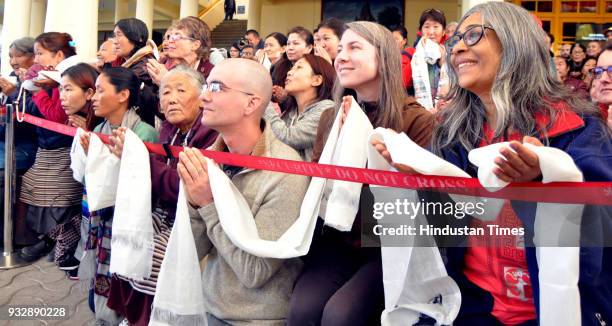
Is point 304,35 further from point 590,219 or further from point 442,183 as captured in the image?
point 590,219

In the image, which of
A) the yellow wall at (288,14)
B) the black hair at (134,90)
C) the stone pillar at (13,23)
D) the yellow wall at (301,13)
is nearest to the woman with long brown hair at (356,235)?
the black hair at (134,90)

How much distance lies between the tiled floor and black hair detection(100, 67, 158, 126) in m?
1.25

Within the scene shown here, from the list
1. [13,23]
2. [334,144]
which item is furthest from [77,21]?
[334,144]

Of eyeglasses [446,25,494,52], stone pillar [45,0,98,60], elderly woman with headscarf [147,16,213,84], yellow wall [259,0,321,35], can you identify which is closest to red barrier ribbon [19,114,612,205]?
eyeglasses [446,25,494,52]

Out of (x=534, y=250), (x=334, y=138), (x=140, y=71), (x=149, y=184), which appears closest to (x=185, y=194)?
(x=149, y=184)

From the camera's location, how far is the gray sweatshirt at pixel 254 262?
6.83 ft

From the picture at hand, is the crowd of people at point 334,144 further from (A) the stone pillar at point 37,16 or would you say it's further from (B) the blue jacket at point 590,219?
(A) the stone pillar at point 37,16

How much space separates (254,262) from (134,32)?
3.63m

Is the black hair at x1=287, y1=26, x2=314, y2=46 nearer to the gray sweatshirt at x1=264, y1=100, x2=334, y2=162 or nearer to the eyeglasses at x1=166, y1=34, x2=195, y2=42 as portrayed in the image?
the eyeglasses at x1=166, y1=34, x2=195, y2=42

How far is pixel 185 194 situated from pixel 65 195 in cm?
263

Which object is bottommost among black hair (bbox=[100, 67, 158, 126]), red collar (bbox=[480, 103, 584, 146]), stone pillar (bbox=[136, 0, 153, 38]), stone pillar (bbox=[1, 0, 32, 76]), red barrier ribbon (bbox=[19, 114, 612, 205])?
red barrier ribbon (bbox=[19, 114, 612, 205])

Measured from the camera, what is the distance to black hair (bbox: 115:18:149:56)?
4863mm

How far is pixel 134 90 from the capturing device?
136 inches

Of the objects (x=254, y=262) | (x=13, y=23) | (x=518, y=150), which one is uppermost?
(x=13, y=23)
